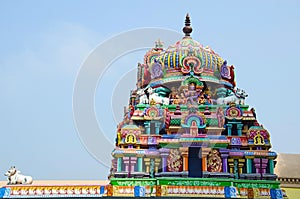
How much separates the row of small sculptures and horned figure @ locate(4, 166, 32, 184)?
622 centimetres

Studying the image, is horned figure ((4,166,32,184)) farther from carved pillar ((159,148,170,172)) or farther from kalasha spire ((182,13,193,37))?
kalasha spire ((182,13,193,37))

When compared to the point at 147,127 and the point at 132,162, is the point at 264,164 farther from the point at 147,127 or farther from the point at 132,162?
the point at 132,162

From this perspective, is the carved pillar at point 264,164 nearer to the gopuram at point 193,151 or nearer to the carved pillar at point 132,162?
the gopuram at point 193,151

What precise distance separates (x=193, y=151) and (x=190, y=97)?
261 centimetres

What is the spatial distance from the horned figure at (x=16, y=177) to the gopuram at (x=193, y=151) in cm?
326

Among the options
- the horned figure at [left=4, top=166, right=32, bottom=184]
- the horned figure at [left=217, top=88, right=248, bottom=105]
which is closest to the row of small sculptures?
the horned figure at [left=217, top=88, right=248, bottom=105]

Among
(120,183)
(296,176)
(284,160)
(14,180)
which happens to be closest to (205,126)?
(120,183)

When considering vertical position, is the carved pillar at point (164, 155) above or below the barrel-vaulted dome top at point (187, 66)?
below

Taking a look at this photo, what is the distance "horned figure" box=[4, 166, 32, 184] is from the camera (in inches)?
634

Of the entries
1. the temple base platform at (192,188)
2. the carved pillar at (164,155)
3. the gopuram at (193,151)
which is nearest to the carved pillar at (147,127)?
the gopuram at (193,151)

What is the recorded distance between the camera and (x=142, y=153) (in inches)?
667

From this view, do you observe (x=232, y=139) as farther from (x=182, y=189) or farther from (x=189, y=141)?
(x=182, y=189)

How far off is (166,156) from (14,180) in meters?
6.05

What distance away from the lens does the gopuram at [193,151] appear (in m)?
16.1
